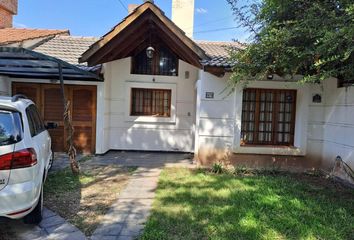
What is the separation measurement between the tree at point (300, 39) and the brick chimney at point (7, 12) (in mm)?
18642

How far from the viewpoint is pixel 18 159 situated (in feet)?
14.1

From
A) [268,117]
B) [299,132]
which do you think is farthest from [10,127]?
[299,132]

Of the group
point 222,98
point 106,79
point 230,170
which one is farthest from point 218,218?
point 106,79

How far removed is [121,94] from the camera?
12359 millimetres

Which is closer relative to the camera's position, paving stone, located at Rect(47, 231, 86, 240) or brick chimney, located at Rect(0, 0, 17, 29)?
paving stone, located at Rect(47, 231, 86, 240)

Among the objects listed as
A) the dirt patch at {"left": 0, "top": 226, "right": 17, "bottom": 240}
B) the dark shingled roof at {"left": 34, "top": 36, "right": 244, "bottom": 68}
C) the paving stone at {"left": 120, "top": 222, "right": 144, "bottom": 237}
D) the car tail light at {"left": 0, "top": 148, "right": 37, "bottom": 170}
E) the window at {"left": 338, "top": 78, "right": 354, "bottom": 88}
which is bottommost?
the dirt patch at {"left": 0, "top": 226, "right": 17, "bottom": 240}

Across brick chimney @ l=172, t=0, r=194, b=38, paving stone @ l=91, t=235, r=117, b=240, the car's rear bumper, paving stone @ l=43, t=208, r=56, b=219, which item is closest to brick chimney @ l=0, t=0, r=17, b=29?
brick chimney @ l=172, t=0, r=194, b=38

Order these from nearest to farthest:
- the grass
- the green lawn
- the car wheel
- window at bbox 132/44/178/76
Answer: the green lawn
the car wheel
the grass
window at bbox 132/44/178/76

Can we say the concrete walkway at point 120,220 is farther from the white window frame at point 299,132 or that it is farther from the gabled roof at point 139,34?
the gabled roof at point 139,34

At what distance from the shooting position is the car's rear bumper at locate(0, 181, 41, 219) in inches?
165

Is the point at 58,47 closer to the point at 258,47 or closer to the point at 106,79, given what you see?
the point at 106,79

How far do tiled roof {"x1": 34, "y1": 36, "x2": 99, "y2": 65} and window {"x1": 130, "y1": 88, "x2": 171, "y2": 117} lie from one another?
2.61 meters

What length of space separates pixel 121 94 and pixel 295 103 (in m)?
6.24

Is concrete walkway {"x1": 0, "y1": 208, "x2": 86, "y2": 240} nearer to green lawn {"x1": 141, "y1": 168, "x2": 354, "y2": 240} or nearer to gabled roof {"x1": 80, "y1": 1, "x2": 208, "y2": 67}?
green lawn {"x1": 141, "y1": 168, "x2": 354, "y2": 240}
